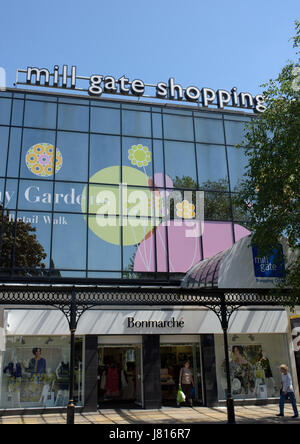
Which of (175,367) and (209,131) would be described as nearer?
(175,367)

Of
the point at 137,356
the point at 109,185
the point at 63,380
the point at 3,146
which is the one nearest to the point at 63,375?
the point at 63,380

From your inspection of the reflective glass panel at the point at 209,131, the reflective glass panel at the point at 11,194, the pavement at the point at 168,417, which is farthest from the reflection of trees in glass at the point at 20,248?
the reflective glass panel at the point at 209,131

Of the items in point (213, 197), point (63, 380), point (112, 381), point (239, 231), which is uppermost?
point (213, 197)

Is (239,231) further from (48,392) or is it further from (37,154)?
(48,392)

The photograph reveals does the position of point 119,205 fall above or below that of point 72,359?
above

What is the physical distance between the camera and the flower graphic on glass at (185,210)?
841 inches

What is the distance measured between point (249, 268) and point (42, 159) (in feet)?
38.9

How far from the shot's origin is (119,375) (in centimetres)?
1861

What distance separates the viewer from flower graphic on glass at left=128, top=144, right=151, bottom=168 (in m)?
21.7

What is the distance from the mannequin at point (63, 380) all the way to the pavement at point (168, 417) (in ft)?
2.36

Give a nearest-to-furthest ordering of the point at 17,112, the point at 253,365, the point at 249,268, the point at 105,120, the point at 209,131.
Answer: the point at 249,268 → the point at 253,365 → the point at 17,112 → the point at 105,120 → the point at 209,131

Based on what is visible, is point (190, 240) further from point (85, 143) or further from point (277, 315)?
point (85, 143)

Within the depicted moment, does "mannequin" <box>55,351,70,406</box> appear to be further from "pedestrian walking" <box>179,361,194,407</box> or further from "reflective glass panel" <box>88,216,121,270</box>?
"pedestrian walking" <box>179,361,194,407</box>

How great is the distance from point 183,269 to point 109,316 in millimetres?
4710
